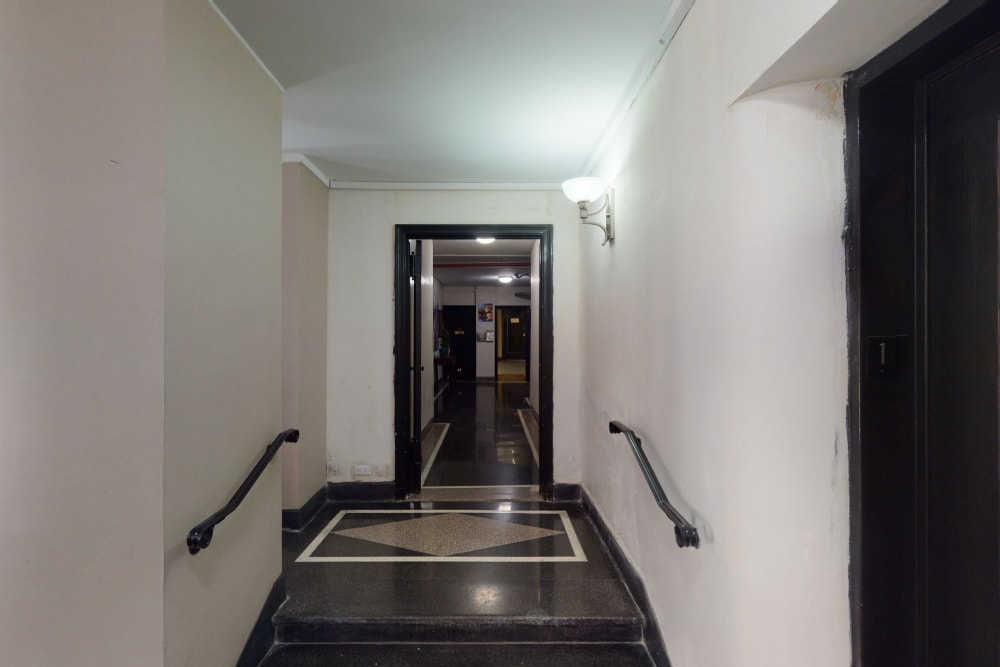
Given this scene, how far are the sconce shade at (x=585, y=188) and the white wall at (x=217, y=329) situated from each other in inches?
61.7

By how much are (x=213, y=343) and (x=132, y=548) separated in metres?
0.66

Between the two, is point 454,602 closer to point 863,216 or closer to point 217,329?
point 217,329

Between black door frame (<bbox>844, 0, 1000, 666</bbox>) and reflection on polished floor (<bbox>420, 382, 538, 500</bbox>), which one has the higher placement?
black door frame (<bbox>844, 0, 1000, 666</bbox>)

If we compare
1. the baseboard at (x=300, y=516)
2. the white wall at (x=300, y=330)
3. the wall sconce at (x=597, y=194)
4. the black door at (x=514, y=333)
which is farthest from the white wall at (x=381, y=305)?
the black door at (x=514, y=333)

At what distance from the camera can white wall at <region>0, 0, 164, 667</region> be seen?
4.47 ft

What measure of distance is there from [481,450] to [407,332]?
2.10 meters

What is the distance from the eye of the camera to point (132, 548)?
138 cm

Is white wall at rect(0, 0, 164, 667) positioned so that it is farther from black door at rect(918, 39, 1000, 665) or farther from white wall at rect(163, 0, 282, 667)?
black door at rect(918, 39, 1000, 665)

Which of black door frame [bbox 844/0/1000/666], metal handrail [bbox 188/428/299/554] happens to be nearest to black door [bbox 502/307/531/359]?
metal handrail [bbox 188/428/299/554]

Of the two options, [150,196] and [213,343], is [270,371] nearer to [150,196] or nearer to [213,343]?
[213,343]

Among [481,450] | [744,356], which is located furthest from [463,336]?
[744,356]

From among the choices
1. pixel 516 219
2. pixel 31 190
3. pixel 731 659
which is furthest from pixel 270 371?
pixel 516 219

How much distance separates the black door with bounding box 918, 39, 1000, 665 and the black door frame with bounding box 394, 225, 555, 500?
270cm

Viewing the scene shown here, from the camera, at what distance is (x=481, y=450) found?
5223mm
